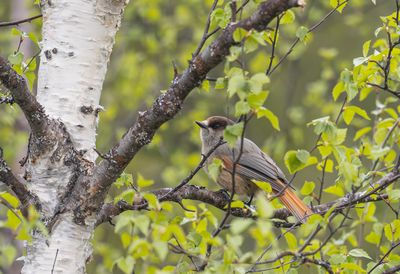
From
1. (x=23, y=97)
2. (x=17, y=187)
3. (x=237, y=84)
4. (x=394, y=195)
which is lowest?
(x=394, y=195)

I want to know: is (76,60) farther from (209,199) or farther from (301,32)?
(301,32)

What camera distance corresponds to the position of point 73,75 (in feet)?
11.3

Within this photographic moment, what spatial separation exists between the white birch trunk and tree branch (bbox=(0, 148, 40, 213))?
0.04m

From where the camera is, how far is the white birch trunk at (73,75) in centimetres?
330

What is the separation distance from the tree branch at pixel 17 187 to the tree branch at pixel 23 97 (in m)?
0.20

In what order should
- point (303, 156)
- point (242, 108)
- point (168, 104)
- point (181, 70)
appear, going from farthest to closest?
1. point (181, 70)
2. point (168, 104)
3. point (303, 156)
4. point (242, 108)

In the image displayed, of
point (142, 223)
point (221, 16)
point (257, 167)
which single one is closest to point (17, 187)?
point (142, 223)

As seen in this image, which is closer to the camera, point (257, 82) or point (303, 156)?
point (257, 82)

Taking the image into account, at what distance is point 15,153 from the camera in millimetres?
8156

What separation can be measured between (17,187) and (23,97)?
1.37 ft

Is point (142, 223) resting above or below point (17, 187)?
below

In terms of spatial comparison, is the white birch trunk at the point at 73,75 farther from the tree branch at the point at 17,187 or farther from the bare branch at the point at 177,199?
the bare branch at the point at 177,199

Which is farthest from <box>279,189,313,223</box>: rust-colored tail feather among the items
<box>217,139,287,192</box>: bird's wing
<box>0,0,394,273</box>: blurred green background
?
<box>0,0,394,273</box>: blurred green background

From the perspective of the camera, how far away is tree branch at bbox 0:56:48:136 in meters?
2.90
